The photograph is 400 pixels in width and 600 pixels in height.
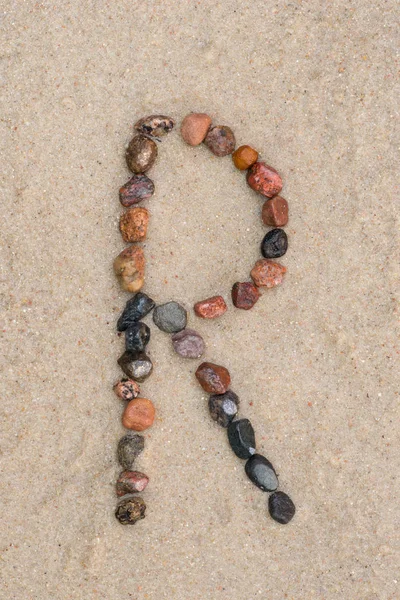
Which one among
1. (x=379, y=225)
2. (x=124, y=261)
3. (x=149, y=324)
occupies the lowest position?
(x=149, y=324)

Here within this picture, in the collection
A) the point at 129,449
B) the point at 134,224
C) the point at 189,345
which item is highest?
the point at 134,224

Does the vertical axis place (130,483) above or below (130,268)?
below

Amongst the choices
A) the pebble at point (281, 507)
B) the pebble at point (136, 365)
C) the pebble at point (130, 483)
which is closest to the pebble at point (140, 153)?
the pebble at point (136, 365)

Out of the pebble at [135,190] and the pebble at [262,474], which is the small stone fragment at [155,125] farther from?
the pebble at [262,474]

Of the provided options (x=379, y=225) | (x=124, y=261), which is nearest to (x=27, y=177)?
(x=124, y=261)

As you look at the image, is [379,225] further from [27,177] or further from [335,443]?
[27,177]

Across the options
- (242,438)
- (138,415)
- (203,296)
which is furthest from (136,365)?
(242,438)

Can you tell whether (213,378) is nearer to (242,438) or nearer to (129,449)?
(242,438)
